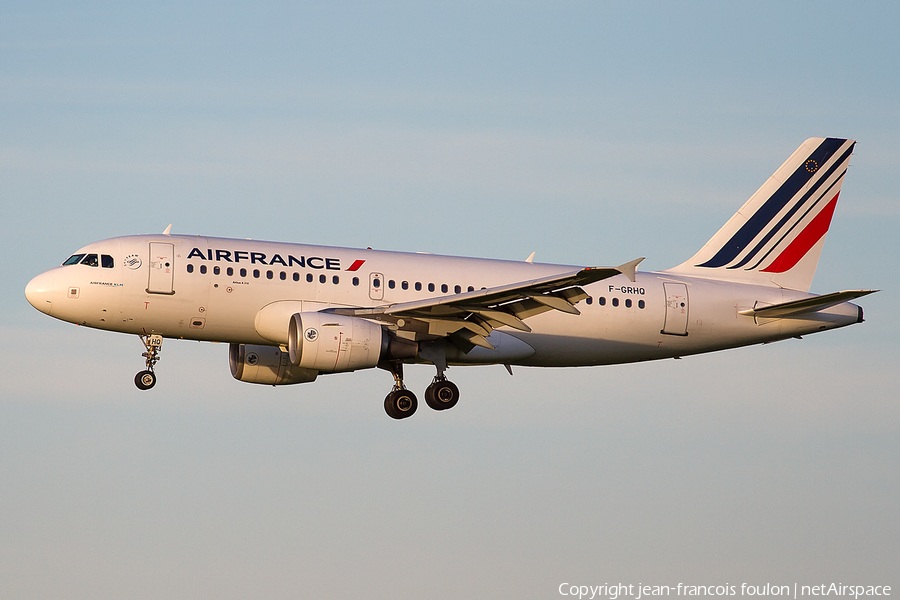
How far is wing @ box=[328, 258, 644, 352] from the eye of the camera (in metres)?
37.3

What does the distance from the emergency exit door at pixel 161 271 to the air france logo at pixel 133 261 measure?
399 mm

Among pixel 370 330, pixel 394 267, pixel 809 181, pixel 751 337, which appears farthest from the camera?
pixel 809 181

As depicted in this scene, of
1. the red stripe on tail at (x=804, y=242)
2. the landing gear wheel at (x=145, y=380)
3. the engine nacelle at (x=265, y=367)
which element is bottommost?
the landing gear wheel at (x=145, y=380)

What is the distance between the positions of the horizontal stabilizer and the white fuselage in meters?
0.28

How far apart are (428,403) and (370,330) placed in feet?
14.7

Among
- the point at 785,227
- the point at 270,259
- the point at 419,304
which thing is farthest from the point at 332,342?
the point at 785,227

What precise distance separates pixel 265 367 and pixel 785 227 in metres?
19.5

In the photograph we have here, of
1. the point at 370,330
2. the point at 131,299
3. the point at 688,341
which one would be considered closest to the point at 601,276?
the point at 370,330

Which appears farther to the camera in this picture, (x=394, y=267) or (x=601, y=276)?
(x=394, y=267)

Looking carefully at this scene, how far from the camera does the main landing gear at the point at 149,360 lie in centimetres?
4094

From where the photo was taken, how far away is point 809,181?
48781 millimetres

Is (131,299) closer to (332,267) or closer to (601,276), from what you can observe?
(332,267)

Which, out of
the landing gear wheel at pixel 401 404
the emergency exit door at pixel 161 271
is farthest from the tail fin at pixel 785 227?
the emergency exit door at pixel 161 271

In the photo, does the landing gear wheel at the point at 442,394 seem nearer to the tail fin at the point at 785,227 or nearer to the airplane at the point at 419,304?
the airplane at the point at 419,304
